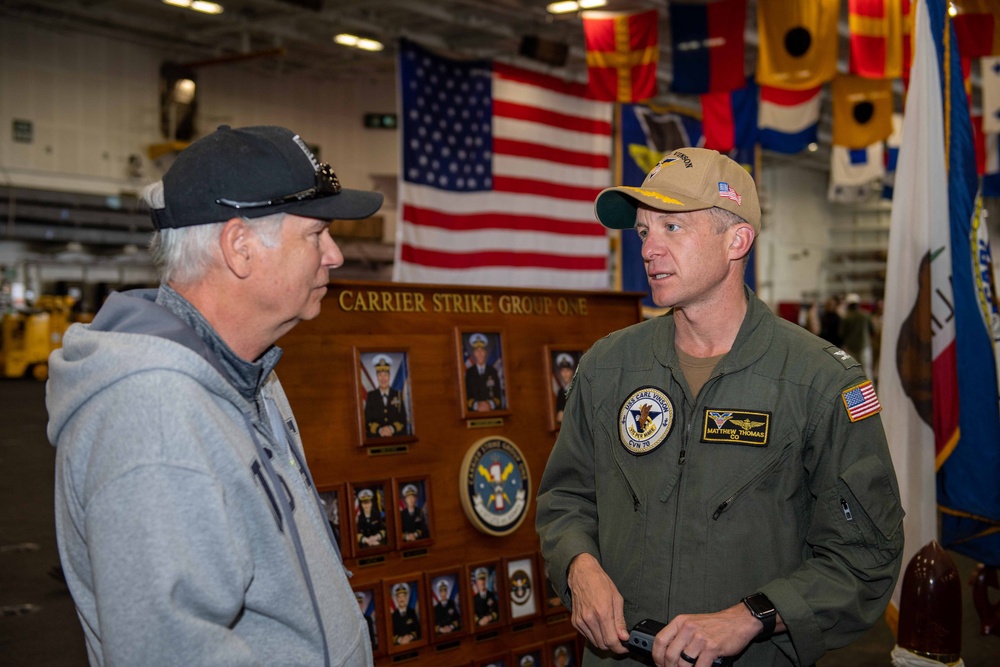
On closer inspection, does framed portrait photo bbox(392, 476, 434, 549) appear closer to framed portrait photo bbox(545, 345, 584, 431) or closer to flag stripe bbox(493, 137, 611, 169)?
framed portrait photo bbox(545, 345, 584, 431)

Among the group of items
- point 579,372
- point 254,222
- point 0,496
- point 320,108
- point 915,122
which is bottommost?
point 0,496

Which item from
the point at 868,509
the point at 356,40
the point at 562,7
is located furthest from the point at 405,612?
the point at 356,40

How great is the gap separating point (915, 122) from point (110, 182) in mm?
16926

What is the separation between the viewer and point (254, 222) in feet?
4.32

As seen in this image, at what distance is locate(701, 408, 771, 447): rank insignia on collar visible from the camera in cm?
172

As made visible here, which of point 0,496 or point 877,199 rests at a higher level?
point 877,199

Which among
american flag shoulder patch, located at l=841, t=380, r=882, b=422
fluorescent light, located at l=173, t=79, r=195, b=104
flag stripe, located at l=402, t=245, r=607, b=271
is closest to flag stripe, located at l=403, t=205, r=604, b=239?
flag stripe, located at l=402, t=245, r=607, b=271

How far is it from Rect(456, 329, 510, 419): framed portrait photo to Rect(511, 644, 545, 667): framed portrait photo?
78 centimetres

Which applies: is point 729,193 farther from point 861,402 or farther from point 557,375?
point 557,375

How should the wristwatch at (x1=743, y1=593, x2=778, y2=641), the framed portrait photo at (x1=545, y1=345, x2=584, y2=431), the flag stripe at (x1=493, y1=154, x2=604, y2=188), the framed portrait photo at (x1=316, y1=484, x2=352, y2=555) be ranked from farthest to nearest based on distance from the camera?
the flag stripe at (x1=493, y1=154, x2=604, y2=188) → the framed portrait photo at (x1=545, y1=345, x2=584, y2=431) → the framed portrait photo at (x1=316, y1=484, x2=352, y2=555) → the wristwatch at (x1=743, y1=593, x2=778, y2=641)

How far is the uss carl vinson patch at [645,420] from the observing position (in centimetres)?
182

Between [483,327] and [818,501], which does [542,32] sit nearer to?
[483,327]

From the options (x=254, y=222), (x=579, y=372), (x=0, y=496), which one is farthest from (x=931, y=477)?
(x=0, y=496)

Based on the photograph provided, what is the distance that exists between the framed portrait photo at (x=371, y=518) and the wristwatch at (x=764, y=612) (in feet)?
4.35
